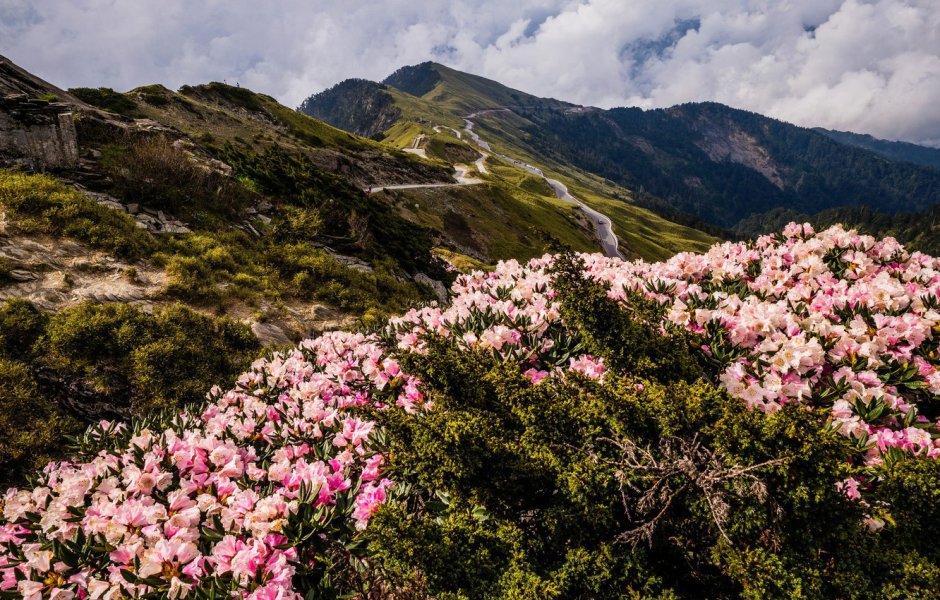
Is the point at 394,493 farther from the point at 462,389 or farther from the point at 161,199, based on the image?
the point at 161,199

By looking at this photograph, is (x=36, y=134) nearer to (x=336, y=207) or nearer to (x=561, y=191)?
(x=336, y=207)

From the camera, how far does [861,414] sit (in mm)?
3301

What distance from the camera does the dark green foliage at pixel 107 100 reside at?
112ft

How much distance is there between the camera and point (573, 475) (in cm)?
273

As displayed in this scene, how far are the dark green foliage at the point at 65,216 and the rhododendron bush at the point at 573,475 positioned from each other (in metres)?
10.1

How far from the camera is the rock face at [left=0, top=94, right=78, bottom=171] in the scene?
14034 millimetres

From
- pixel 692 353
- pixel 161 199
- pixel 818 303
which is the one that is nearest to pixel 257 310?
pixel 161 199

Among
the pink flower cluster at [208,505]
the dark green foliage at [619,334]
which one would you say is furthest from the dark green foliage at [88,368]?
the dark green foliage at [619,334]

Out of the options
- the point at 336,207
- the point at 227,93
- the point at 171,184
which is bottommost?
the point at 336,207

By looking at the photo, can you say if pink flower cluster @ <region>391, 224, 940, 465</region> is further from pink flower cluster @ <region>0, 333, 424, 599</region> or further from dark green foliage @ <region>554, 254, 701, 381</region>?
pink flower cluster @ <region>0, 333, 424, 599</region>

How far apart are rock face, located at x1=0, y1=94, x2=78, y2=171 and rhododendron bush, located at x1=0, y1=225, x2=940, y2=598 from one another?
52.0 feet

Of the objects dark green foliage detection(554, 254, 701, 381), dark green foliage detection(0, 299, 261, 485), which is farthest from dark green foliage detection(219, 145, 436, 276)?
dark green foliage detection(554, 254, 701, 381)

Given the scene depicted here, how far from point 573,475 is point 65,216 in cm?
1633

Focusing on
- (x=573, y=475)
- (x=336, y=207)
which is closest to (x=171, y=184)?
(x=336, y=207)
